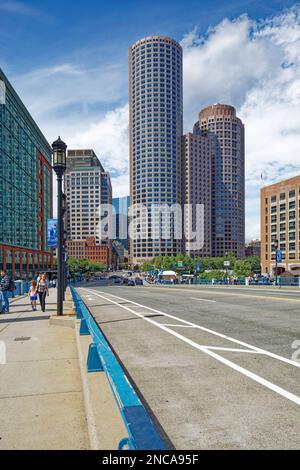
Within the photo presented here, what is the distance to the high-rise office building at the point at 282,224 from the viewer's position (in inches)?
4220

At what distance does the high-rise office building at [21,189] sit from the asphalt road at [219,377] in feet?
196

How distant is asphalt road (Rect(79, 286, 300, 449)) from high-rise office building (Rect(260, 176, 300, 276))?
96.3 m

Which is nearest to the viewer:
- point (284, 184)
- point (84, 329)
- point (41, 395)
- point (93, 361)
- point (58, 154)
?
point (41, 395)

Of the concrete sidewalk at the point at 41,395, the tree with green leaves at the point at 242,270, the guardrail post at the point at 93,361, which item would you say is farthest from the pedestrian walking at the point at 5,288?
the tree with green leaves at the point at 242,270

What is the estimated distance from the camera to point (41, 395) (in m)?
5.68

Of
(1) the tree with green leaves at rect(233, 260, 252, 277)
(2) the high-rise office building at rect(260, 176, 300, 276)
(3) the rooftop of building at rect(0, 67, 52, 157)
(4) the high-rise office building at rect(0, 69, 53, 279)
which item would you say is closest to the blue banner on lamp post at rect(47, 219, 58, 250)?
(4) the high-rise office building at rect(0, 69, 53, 279)

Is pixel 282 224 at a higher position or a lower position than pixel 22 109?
lower

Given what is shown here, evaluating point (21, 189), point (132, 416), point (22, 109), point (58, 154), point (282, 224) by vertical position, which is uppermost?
point (22, 109)

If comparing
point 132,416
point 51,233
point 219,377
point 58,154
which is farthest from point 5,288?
point 132,416

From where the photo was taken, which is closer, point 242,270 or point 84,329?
point 84,329

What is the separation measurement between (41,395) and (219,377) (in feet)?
9.67

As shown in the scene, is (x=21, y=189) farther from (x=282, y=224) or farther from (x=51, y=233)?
(x=282, y=224)

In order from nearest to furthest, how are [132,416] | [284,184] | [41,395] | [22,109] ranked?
[132,416], [41,395], [22,109], [284,184]

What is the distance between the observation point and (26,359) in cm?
789
